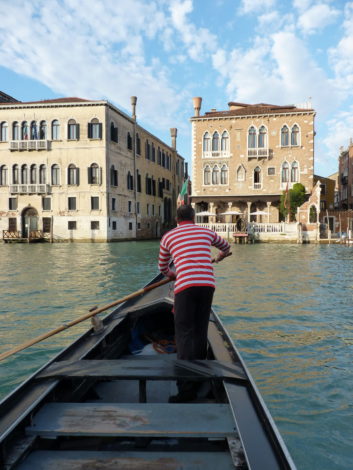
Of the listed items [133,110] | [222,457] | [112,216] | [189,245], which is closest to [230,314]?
[189,245]

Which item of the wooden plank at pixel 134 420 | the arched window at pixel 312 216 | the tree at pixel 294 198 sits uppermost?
the tree at pixel 294 198

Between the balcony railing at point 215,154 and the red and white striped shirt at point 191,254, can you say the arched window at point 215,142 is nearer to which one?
the balcony railing at point 215,154

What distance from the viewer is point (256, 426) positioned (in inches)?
75.1

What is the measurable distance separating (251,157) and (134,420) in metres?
25.8

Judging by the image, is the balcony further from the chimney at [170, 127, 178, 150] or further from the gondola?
the gondola

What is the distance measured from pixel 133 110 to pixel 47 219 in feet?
35.0

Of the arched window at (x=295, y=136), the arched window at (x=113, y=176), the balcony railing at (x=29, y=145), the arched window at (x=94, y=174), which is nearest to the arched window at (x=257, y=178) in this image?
the arched window at (x=295, y=136)

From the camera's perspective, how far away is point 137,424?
2008mm

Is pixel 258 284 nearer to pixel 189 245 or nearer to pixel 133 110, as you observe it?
pixel 189 245

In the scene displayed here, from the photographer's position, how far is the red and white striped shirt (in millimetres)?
2691

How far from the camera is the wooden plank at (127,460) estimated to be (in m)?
1.83

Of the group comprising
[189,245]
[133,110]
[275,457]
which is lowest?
[275,457]

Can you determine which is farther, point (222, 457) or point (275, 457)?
point (222, 457)

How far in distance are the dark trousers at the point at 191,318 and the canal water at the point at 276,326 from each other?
36.2 inches
